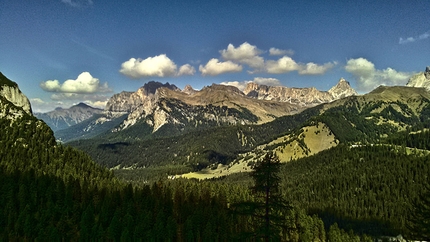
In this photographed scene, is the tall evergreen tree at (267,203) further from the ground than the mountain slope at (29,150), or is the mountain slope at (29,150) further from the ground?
the mountain slope at (29,150)

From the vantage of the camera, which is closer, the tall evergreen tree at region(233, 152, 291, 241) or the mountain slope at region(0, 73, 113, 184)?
the tall evergreen tree at region(233, 152, 291, 241)

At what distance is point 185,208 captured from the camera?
141125 millimetres

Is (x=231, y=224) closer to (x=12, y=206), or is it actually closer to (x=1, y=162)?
(x=12, y=206)

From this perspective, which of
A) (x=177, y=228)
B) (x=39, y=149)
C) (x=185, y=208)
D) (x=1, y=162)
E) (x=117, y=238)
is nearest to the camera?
(x=117, y=238)

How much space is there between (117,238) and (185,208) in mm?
32864

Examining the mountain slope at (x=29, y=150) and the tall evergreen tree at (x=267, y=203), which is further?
the mountain slope at (x=29, y=150)

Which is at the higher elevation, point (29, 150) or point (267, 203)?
point (29, 150)

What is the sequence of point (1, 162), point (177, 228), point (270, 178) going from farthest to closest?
1. point (1, 162)
2. point (177, 228)
3. point (270, 178)

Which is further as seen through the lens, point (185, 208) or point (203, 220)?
point (185, 208)

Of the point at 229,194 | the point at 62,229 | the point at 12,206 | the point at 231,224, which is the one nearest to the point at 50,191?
the point at 12,206

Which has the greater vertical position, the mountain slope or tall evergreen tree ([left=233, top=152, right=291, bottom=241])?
the mountain slope

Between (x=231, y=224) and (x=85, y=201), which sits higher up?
(x=85, y=201)

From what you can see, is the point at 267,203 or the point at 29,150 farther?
the point at 29,150

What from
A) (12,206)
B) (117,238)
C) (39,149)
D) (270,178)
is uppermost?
(39,149)
